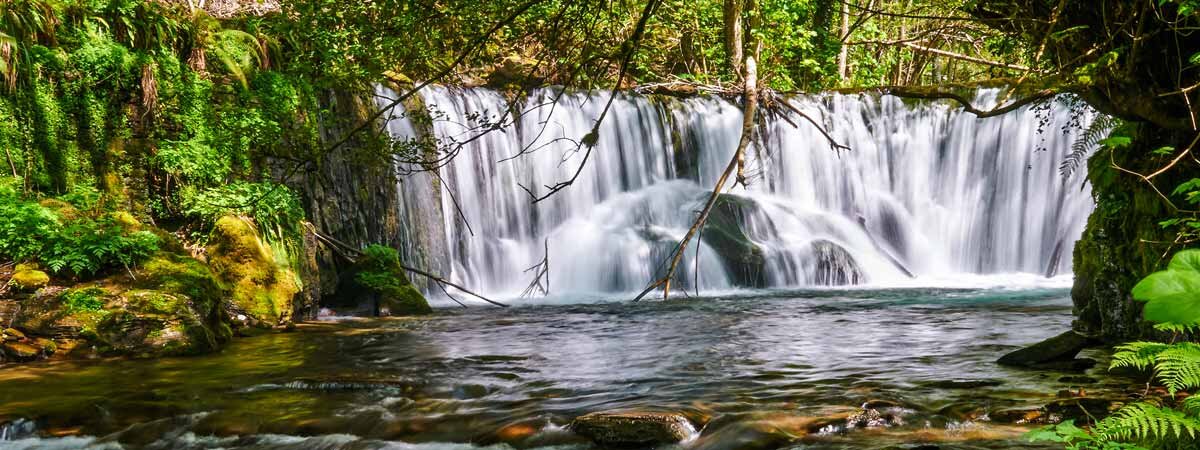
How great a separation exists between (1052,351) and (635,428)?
123 inches

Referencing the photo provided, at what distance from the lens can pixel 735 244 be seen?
15453mm

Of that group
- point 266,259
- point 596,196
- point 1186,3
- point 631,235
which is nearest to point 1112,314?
point 1186,3

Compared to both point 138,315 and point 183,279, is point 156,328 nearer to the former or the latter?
point 138,315

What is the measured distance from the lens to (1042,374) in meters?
5.57

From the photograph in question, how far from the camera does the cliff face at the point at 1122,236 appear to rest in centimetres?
518

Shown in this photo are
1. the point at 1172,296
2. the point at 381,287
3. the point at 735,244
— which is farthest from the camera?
the point at 735,244

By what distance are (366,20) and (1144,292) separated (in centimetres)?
473

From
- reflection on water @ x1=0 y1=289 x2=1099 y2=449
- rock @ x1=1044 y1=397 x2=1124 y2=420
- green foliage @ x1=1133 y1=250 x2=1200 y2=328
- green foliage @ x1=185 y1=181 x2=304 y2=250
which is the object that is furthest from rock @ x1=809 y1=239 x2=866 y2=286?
green foliage @ x1=1133 y1=250 x2=1200 y2=328

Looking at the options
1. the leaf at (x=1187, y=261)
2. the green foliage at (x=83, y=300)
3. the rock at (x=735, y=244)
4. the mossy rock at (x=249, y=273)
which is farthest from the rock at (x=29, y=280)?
the rock at (x=735, y=244)

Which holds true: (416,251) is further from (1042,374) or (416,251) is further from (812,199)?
(1042,374)

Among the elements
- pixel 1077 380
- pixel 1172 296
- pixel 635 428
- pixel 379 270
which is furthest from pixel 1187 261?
pixel 379 270

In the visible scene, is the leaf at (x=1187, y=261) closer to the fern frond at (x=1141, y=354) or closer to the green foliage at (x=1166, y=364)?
the green foliage at (x=1166, y=364)

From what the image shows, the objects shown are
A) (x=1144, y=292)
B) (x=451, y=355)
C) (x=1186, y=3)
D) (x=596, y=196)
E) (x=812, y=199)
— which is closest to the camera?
(x=1144, y=292)

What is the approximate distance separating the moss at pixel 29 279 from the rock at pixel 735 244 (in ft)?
31.7
